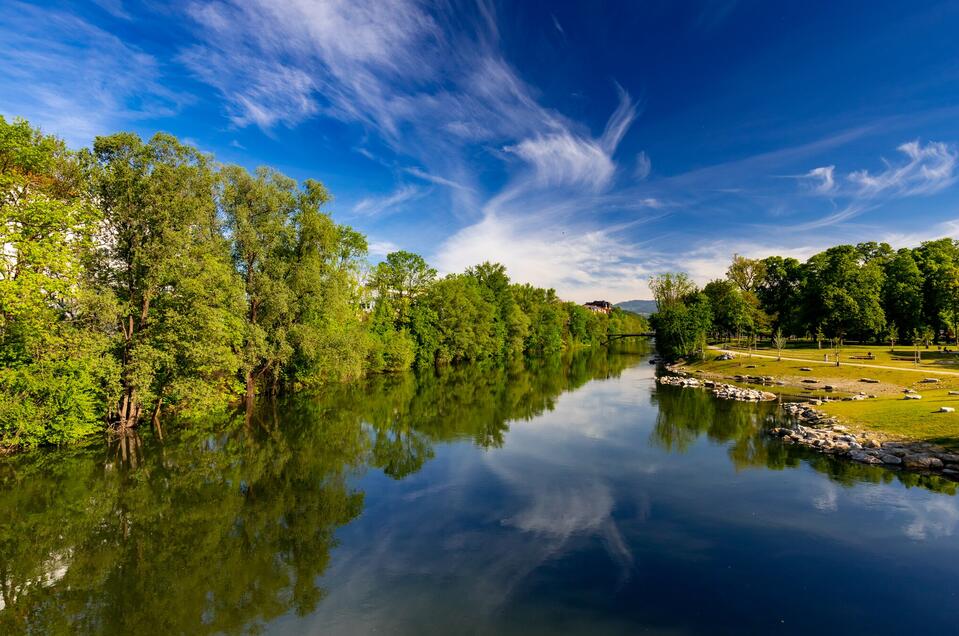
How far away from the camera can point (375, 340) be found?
61.0 metres

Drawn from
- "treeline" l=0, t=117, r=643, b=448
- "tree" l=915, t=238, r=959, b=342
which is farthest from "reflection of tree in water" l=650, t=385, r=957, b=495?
"tree" l=915, t=238, r=959, b=342

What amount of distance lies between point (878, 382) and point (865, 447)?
2363 cm

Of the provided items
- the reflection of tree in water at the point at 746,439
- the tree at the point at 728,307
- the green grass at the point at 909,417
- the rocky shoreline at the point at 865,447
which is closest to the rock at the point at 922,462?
the rocky shoreline at the point at 865,447

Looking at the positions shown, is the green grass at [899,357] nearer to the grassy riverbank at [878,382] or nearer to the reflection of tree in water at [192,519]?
the grassy riverbank at [878,382]

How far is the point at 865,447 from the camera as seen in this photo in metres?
23.7

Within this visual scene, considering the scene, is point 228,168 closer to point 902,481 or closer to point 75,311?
point 75,311

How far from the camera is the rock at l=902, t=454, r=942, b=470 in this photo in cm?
2088

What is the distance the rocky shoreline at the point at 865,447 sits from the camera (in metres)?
20.9

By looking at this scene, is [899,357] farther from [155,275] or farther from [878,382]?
[155,275]

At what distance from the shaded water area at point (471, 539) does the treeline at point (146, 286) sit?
3.70 meters

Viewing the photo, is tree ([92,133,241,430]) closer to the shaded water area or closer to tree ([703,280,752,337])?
the shaded water area

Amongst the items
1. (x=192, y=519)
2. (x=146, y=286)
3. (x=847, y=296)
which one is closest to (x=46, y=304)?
(x=146, y=286)

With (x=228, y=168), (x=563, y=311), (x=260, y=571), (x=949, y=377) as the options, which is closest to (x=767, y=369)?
(x=949, y=377)

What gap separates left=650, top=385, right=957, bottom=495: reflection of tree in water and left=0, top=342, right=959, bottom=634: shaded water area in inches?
9.3
